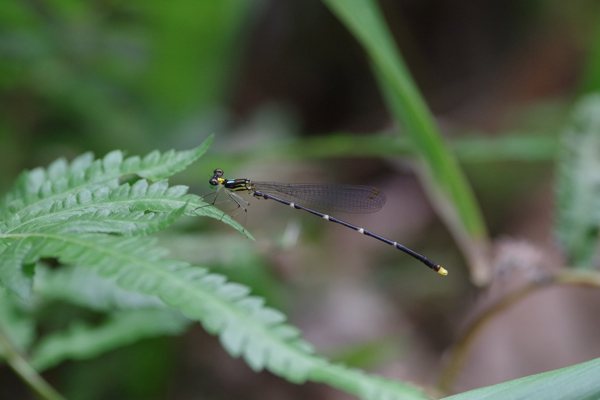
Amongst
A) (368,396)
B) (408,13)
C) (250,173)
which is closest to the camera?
(368,396)

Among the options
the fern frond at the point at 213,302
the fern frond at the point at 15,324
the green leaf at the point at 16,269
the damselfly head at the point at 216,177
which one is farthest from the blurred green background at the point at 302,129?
the green leaf at the point at 16,269

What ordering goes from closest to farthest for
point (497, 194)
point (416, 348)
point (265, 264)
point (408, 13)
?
point (265, 264) → point (416, 348) → point (497, 194) → point (408, 13)

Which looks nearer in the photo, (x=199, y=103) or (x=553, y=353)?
(x=553, y=353)

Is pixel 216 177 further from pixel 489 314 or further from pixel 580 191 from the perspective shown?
pixel 580 191

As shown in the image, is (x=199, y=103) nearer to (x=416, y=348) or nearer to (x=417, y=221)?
(x=417, y=221)

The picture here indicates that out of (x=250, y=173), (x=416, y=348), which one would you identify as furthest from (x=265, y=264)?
(x=416, y=348)

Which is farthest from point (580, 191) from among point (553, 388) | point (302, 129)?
point (302, 129)

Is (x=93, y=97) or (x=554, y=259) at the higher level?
(x=554, y=259)
